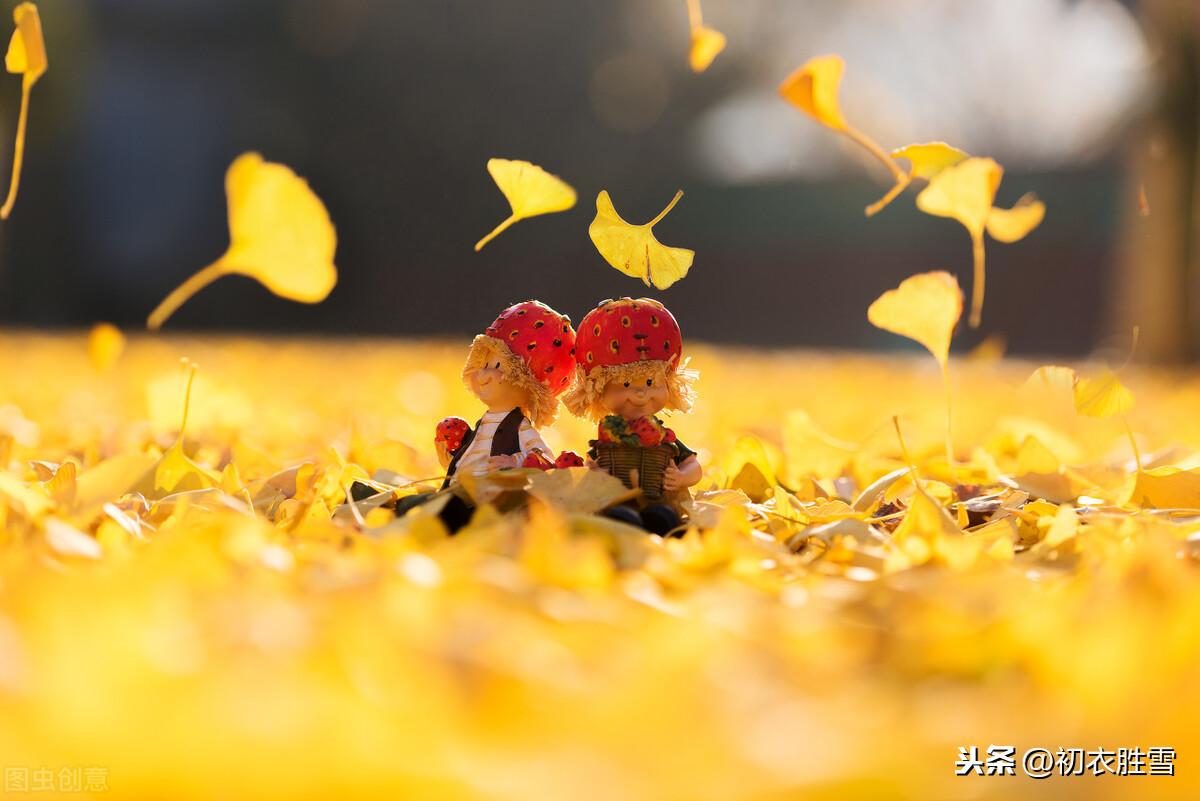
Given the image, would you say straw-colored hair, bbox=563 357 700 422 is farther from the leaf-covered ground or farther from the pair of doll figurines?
Result: the leaf-covered ground

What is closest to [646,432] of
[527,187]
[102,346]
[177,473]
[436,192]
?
[527,187]

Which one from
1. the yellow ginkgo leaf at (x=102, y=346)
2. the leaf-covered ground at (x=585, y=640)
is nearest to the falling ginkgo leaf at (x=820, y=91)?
the leaf-covered ground at (x=585, y=640)

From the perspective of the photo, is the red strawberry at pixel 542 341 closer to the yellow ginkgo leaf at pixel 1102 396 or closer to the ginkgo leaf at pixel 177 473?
the ginkgo leaf at pixel 177 473

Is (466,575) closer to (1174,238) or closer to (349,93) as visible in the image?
(1174,238)

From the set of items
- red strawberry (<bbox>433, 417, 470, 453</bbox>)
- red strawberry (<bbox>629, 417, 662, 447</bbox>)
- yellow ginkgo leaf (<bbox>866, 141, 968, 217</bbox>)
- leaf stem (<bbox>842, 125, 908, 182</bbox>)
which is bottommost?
red strawberry (<bbox>629, 417, 662, 447</bbox>)

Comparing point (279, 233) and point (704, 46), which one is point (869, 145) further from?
point (279, 233)

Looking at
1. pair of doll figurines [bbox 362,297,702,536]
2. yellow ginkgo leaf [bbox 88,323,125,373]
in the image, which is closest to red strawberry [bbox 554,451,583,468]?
pair of doll figurines [bbox 362,297,702,536]

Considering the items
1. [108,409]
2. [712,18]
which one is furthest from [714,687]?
[712,18]
